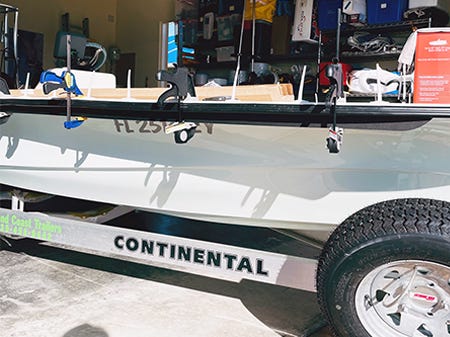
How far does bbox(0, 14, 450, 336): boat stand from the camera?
158cm

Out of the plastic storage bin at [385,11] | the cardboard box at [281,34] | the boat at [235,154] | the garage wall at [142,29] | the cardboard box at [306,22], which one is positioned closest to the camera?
the boat at [235,154]

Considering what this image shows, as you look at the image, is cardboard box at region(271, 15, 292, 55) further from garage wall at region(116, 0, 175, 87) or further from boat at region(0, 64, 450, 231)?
boat at region(0, 64, 450, 231)

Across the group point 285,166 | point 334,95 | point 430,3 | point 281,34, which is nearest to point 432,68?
point 334,95

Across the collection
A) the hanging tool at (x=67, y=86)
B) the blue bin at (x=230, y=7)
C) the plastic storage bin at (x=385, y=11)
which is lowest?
the hanging tool at (x=67, y=86)

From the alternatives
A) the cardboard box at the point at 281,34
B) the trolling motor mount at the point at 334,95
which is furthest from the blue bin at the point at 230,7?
the trolling motor mount at the point at 334,95

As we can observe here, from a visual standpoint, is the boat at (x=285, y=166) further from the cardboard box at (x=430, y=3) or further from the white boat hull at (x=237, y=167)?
the cardboard box at (x=430, y=3)

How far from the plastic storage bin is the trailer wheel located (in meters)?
3.04

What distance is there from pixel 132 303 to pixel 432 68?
160 centimetres

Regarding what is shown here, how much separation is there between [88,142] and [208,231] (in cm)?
132

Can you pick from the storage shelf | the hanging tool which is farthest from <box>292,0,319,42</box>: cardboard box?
the hanging tool

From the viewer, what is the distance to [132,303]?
2.24 metres

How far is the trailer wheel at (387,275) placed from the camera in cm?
152

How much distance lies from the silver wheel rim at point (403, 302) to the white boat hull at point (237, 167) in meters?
0.32

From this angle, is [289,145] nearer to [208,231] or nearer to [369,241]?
[369,241]
